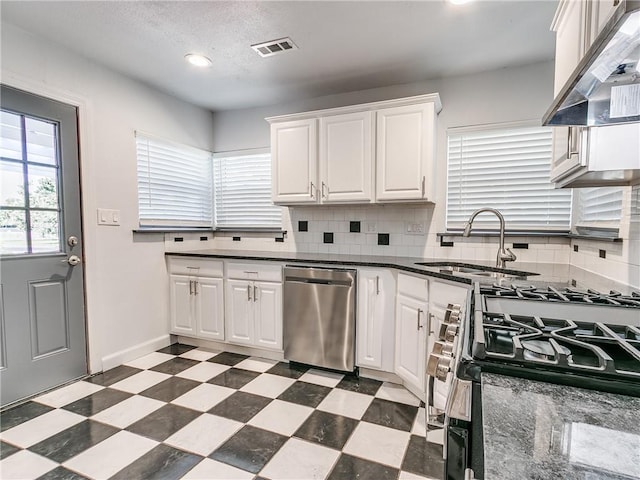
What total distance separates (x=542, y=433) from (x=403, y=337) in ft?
6.50

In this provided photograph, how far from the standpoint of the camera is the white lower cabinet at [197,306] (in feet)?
9.87

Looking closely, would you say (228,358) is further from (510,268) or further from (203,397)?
(510,268)

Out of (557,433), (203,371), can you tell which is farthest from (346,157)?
Result: (557,433)

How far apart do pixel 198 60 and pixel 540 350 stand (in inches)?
109

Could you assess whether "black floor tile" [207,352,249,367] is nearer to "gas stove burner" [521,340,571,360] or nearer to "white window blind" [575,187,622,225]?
"gas stove burner" [521,340,571,360]

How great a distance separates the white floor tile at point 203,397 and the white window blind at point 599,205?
8.44 ft

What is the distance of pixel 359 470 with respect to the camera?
157 centimetres

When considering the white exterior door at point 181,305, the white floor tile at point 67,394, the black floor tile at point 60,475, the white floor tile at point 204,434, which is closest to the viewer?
the black floor tile at point 60,475

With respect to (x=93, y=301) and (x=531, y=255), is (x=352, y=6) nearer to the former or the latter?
(x=531, y=255)

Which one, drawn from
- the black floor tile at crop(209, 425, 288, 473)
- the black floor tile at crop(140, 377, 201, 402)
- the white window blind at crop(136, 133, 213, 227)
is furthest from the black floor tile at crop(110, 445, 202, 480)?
the white window blind at crop(136, 133, 213, 227)

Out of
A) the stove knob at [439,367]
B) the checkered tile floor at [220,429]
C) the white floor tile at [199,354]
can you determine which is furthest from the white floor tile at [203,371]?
the stove knob at [439,367]

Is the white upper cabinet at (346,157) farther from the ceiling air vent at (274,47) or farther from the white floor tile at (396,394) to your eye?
the white floor tile at (396,394)

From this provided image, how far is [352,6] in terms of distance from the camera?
188 centimetres

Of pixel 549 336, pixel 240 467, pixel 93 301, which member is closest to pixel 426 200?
pixel 549 336
